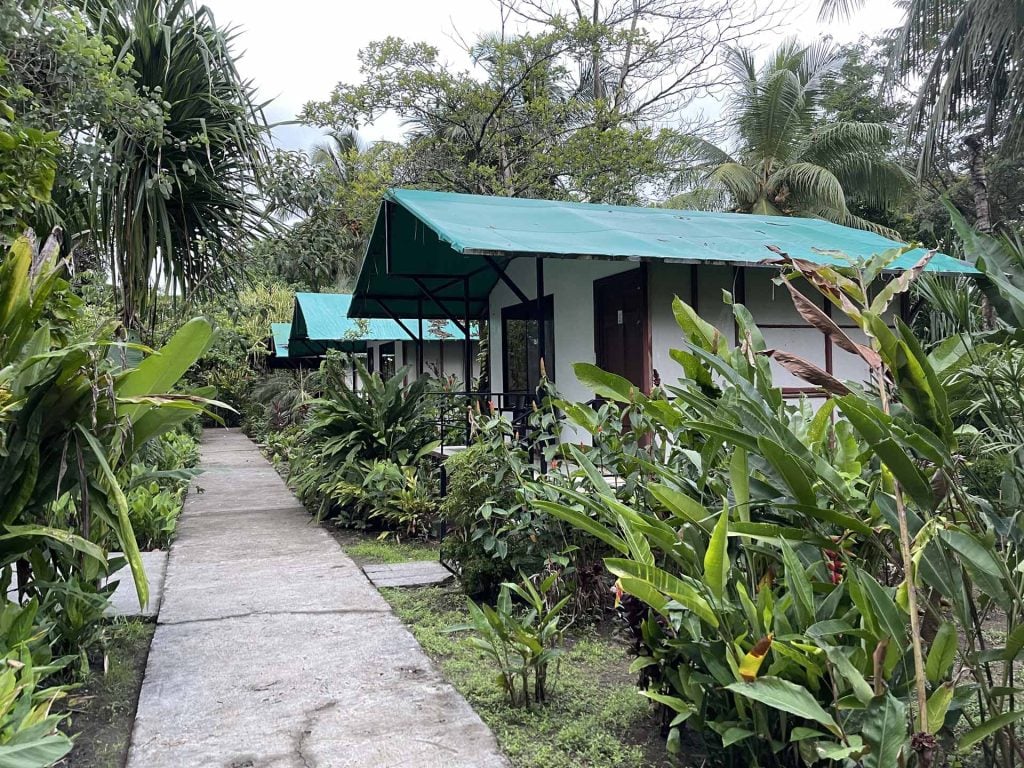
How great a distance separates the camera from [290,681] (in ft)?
12.2

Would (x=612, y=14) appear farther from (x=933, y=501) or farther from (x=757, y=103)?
(x=933, y=501)

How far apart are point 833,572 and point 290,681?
2.54 meters

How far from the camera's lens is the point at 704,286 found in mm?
8812

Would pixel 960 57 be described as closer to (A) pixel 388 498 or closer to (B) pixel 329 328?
(A) pixel 388 498

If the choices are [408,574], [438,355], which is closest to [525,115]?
[438,355]

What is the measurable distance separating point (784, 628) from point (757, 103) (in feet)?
64.9

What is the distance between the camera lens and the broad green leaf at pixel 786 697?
6.40ft

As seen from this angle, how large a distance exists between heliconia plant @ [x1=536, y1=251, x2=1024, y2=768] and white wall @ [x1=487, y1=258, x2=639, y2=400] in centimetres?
639

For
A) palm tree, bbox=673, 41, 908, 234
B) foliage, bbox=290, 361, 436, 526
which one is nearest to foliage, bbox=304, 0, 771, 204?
palm tree, bbox=673, 41, 908, 234

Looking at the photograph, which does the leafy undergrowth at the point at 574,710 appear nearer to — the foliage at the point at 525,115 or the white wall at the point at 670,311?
the white wall at the point at 670,311

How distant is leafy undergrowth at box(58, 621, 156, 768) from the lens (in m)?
3.03

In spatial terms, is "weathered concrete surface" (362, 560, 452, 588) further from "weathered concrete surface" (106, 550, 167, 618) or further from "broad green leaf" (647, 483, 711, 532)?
"broad green leaf" (647, 483, 711, 532)

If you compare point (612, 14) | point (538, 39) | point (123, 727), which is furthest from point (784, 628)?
point (612, 14)

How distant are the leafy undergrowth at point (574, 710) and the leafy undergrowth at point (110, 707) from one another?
1418 mm
